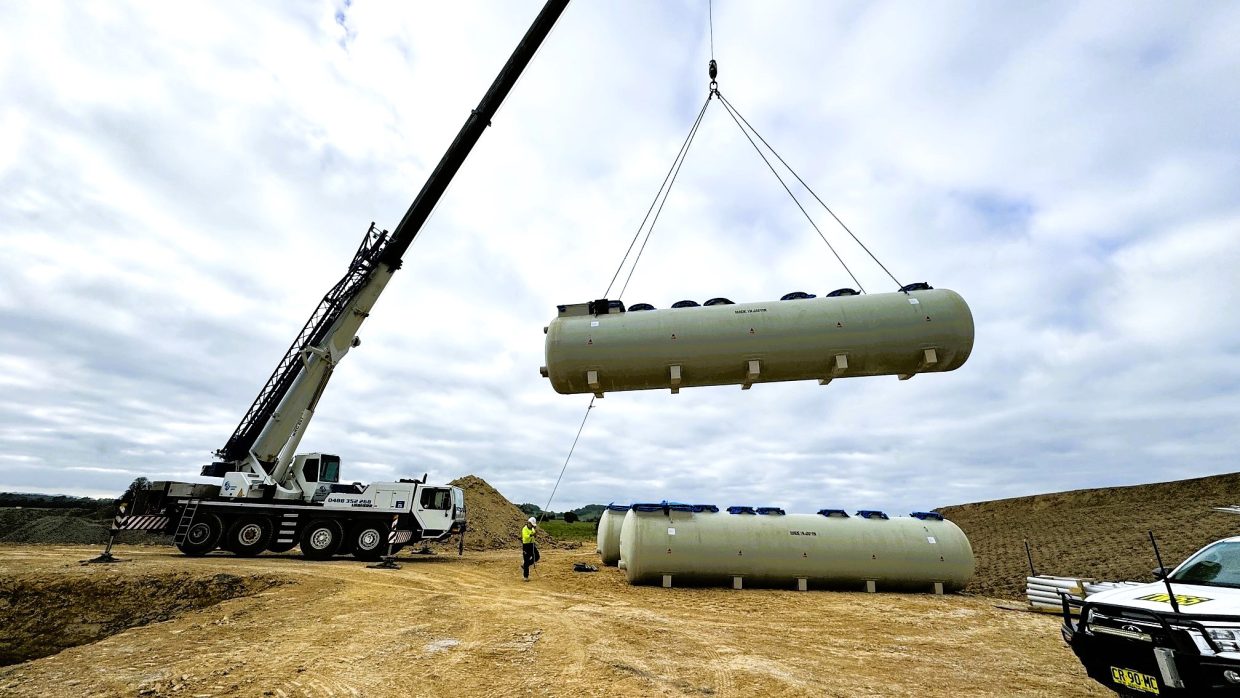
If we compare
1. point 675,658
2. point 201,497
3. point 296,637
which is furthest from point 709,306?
point 201,497

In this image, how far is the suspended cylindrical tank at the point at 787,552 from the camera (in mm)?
12883

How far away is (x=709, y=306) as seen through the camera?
930 centimetres

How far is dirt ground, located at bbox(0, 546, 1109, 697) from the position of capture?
5.83m

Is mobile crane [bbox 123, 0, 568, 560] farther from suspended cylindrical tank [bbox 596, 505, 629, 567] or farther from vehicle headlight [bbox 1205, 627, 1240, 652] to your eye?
vehicle headlight [bbox 1205, 627, 1240, 652]

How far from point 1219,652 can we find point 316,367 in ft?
57.0

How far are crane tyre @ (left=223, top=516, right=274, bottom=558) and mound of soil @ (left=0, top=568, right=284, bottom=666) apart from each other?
436cm

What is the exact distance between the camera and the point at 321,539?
640 inches

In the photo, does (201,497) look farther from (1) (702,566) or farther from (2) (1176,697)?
(2) (1176,697)

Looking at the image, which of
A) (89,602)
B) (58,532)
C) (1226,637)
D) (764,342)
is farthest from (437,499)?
(1226,637)

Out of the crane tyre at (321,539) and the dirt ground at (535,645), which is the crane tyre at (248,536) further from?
the dirt ground at (535,645)

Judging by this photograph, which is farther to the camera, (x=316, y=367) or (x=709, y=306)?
(x=316, y=367)

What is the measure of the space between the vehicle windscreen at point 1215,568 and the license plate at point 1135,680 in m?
1.43

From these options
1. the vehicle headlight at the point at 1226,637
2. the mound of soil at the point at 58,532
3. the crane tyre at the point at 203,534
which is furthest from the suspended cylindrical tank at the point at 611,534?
the mound of soil at the point at 58,532

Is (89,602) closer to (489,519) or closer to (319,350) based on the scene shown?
(319,350)
